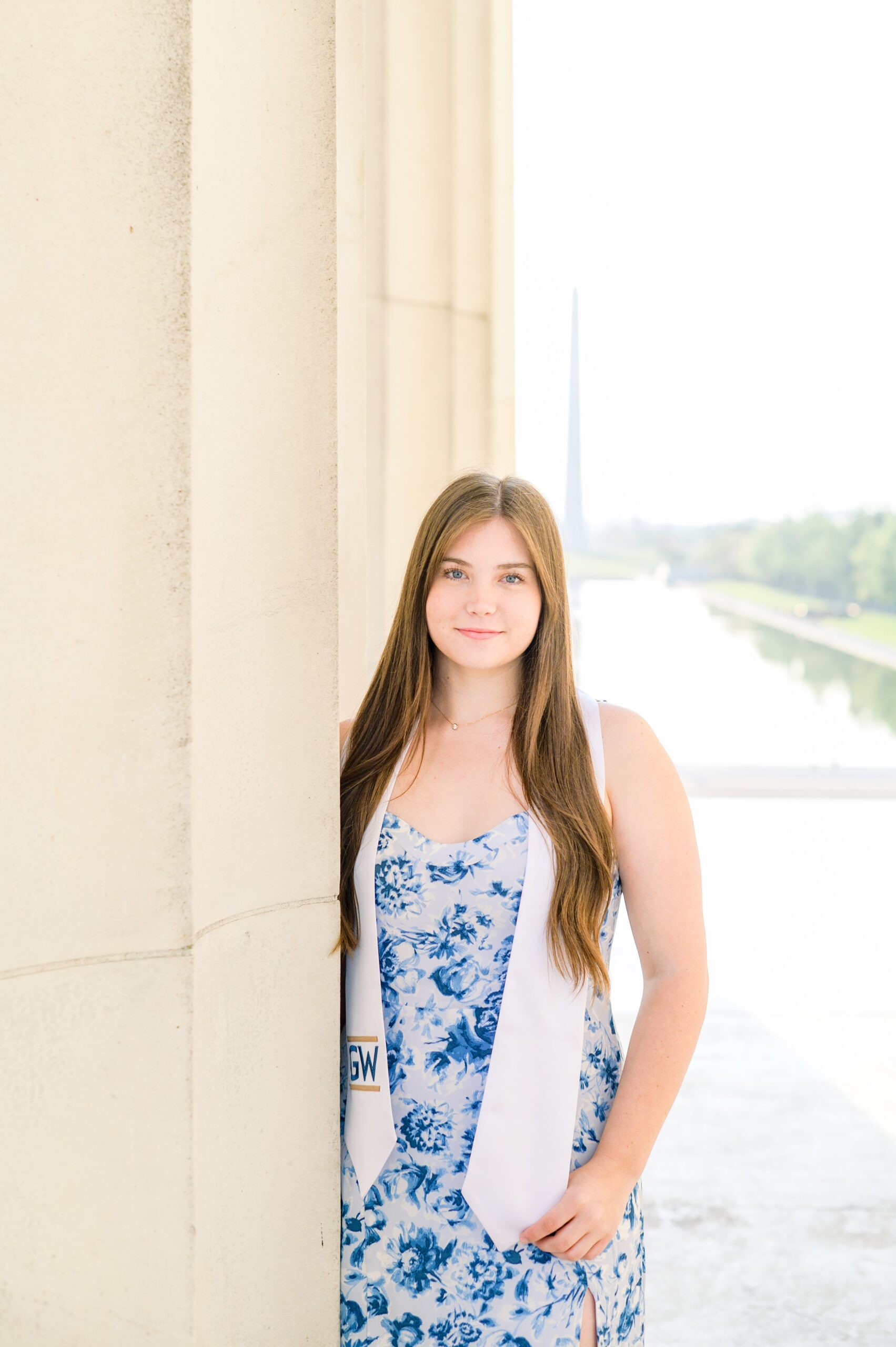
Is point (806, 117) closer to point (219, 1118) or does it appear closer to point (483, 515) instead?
point (483, 515)

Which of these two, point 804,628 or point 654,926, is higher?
point 804,628

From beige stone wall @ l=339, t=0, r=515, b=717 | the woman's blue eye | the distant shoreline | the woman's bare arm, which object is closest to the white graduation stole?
the woman's bare arm

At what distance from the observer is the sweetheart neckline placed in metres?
1.67

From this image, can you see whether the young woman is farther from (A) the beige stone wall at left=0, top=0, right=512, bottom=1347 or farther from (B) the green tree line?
(B) the green tree line

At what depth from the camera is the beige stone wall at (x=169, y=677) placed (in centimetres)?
108

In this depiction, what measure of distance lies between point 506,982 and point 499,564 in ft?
1.88

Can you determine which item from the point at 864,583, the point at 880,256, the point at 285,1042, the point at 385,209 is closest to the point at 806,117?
the point at 880,256

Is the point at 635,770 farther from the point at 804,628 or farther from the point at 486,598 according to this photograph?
the point at 804,628

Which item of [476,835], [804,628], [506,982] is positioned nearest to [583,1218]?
[506,982]

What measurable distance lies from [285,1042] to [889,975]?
16.0 ft

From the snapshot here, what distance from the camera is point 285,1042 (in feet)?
4.56

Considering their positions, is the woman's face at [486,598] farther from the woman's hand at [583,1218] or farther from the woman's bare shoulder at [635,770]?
the woman's hand at [583,1218]

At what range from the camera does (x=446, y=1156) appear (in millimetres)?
1607

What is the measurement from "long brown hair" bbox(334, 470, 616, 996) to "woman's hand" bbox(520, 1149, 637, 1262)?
0.24 m
